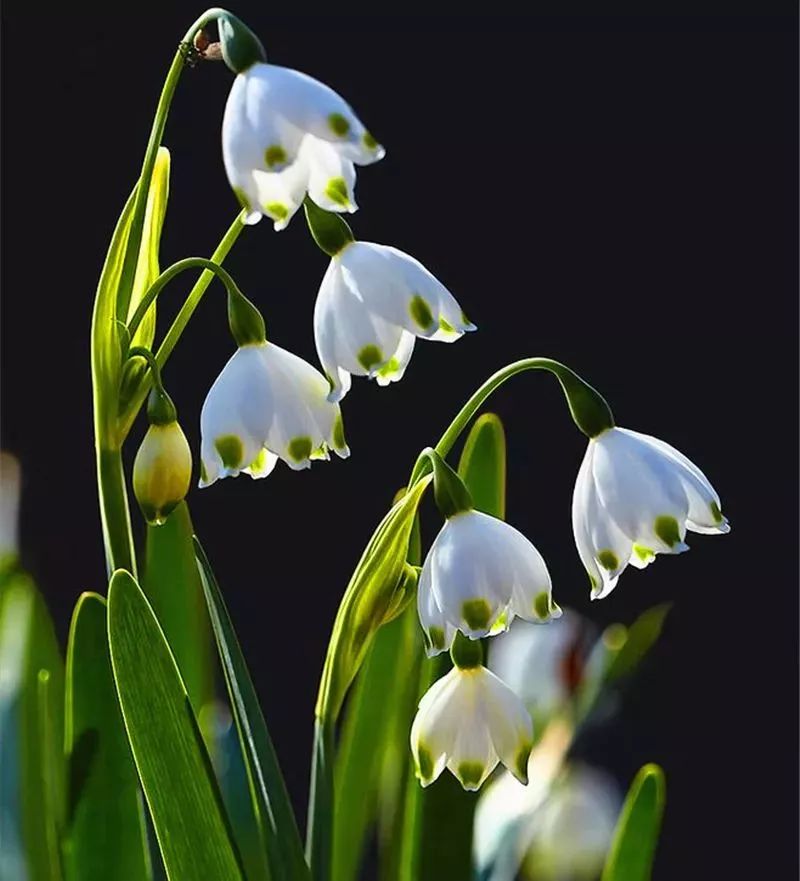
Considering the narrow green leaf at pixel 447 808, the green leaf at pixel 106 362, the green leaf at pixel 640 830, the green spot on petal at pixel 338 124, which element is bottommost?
the green leaf at pixel 640 830

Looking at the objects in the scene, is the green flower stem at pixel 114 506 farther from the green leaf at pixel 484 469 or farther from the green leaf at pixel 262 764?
the green leaf at pixel 484 469

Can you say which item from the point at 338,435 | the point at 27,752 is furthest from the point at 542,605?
the point at 27,752

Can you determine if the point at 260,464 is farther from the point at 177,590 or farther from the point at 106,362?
the point at 177,590

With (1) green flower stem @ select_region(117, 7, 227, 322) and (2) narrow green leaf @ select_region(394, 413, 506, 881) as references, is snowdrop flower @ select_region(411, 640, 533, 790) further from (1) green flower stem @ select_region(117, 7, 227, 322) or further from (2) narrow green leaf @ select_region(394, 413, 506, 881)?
(1) green flower stem @ select_region(117, 7, 227, 322)

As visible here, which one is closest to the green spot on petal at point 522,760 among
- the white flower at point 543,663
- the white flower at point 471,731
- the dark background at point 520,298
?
the white flower at point 471,731

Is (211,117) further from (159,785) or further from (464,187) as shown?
(159,785)

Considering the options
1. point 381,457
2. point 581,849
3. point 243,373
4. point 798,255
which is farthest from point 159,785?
point 798,255
